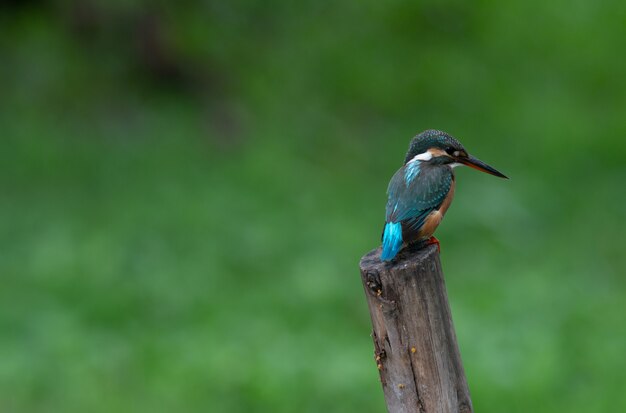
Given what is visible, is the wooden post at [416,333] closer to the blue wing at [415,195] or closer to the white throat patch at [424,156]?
the blue wing at [415,195]

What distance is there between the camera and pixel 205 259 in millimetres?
9117

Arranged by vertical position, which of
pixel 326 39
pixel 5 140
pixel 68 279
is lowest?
pixel 68 279

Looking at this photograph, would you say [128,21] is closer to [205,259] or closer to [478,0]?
[205,259]

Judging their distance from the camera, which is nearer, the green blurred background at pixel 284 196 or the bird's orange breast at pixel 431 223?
the bird's orange breast at pixel 431 223

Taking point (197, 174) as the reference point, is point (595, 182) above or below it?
below

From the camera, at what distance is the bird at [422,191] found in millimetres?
3777

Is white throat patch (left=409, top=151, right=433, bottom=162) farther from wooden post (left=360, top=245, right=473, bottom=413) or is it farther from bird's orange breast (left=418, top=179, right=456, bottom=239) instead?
wooden post (left=360, top=245, right=473, bottom=413)

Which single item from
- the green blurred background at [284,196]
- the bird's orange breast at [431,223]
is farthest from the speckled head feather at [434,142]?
the green blurred background at [284,196]

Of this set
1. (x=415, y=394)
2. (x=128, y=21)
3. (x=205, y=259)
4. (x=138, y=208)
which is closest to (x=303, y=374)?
(x=205, y=259)

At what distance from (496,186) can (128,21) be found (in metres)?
4.91

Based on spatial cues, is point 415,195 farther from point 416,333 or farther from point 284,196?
point 284,196

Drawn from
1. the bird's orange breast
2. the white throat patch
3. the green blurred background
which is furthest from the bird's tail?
the green blurred background

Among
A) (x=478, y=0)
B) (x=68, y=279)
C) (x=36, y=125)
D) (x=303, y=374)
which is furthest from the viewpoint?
(x=478, y=0)

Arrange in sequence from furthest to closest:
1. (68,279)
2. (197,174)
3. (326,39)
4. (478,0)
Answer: (478,0)
(326,39)
(197,174)
(68,279)
